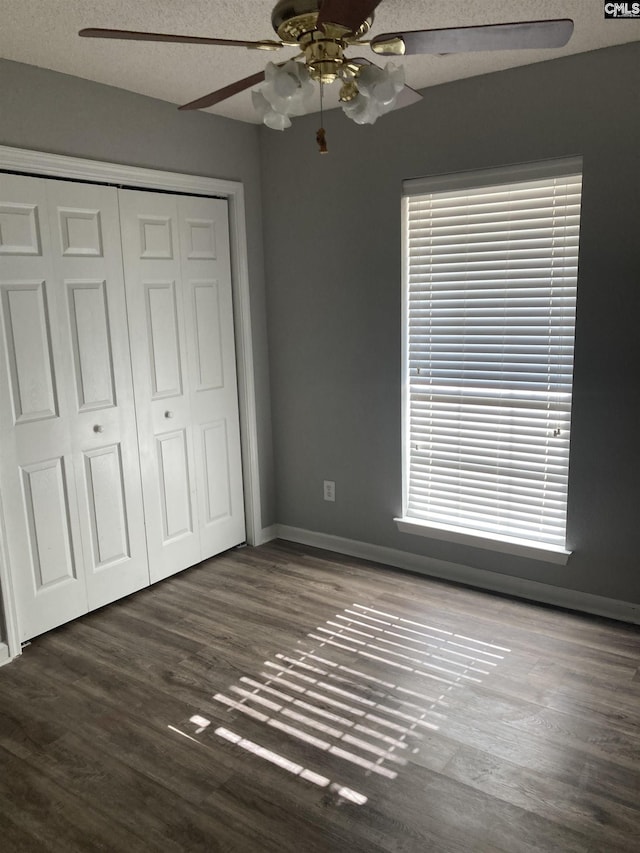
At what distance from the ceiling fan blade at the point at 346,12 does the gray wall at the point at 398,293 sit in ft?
5.59

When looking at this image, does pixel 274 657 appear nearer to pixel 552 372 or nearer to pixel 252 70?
pixel 552 372

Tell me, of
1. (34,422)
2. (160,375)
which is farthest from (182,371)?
(34,422)

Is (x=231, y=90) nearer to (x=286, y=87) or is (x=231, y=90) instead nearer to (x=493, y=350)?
(x=286, y=87)

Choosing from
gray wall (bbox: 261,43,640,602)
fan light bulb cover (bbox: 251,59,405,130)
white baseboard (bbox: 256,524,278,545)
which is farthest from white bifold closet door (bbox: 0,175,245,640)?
fan light bulb cover (bbox: 251,59,405,130)

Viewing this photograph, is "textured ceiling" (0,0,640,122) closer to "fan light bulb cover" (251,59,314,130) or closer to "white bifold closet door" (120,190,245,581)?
"white bifold closet door" (120,190,245,581)

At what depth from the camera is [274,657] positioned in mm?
2797

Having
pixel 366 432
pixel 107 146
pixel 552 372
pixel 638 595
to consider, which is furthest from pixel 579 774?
pixel 107 146

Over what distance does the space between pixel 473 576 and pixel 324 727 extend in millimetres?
1339

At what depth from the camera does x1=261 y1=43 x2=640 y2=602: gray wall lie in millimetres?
2750

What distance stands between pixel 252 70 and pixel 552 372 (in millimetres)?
1881

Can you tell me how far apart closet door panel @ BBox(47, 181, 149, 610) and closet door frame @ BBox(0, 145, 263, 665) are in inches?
3.5

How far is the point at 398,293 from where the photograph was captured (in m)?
3.38
